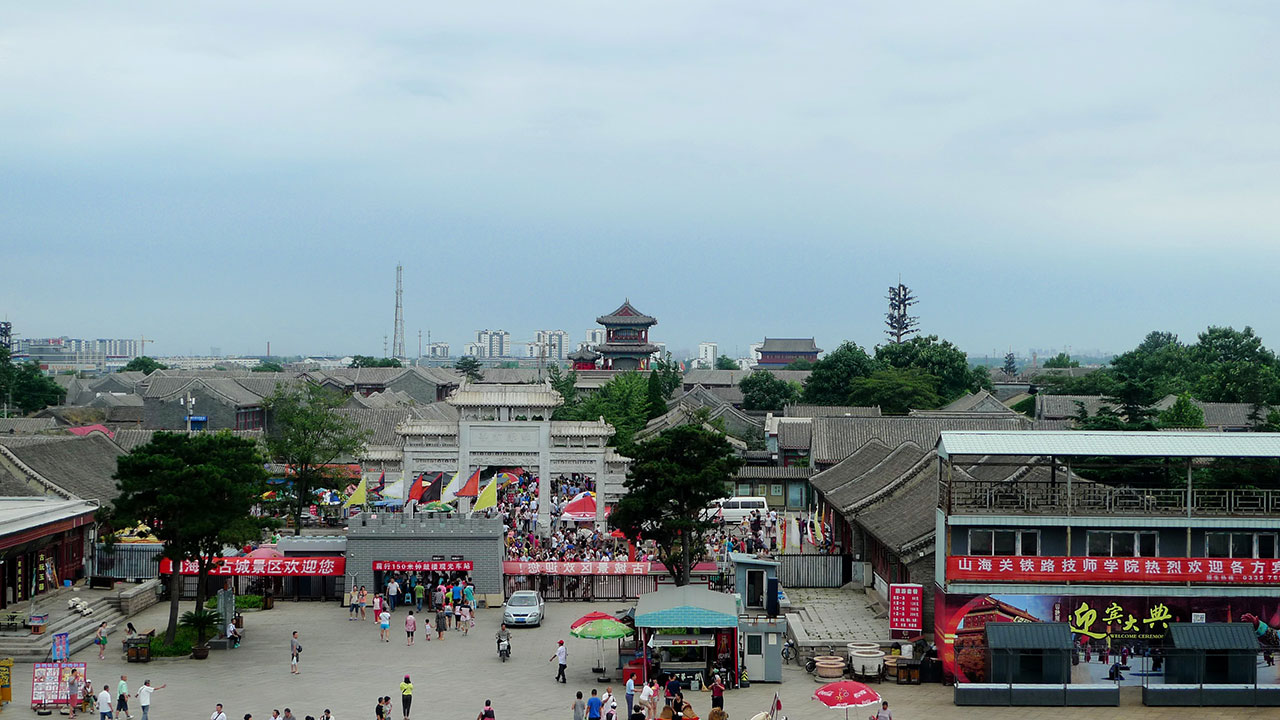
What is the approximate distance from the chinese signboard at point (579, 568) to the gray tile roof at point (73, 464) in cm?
1391

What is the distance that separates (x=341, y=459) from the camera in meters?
67.9

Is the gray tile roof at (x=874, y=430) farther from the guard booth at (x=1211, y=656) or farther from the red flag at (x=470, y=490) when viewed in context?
the guard booth at (x=1211, y=656)

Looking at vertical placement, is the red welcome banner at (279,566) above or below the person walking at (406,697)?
above

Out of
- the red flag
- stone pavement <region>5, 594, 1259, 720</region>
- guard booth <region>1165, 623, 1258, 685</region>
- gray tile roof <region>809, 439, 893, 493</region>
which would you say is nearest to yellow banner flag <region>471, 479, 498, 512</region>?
the red flag

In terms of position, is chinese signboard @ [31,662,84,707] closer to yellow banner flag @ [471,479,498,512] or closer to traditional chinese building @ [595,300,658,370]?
yellow banner flag @ [471,479,498,512]

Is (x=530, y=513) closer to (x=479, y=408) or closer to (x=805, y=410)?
(x=479, y=408)

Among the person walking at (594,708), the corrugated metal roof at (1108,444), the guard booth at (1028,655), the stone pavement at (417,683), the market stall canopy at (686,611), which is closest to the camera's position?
the person walking at (594,708)

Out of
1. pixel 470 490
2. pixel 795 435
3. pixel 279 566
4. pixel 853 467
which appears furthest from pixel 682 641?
pixel 795 435

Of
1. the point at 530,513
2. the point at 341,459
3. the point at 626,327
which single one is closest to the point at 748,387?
the point at 626,327

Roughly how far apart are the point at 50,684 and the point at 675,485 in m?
17.6

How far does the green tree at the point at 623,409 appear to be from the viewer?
8194 centimetres

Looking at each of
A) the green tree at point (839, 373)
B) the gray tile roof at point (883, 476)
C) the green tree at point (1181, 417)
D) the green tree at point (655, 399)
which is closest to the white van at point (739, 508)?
the gray tile roof at point (883, 476)

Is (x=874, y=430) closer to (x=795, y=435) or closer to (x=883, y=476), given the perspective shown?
(x=795, y=435)

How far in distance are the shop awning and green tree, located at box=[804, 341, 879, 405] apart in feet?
235
